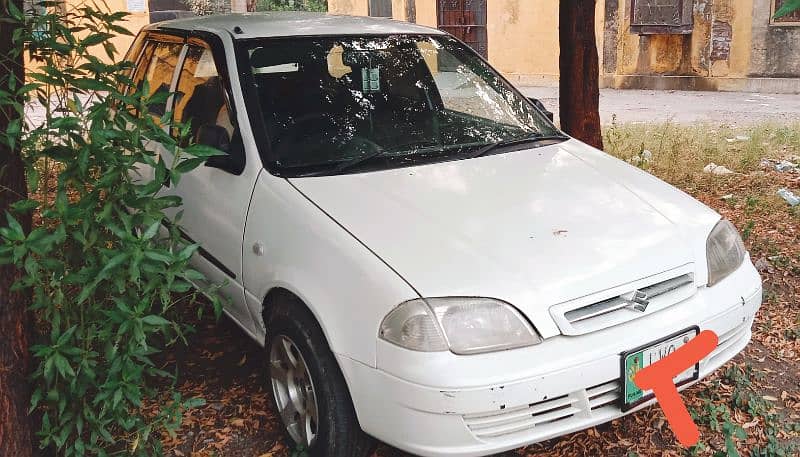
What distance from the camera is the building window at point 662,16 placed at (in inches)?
551

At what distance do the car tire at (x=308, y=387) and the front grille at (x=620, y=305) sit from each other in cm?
80

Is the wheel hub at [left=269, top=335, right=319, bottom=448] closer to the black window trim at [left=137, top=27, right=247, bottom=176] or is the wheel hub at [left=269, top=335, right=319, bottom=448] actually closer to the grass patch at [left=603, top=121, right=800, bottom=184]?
the black window trim at [left=137, top=27, right=247, bottom=176]

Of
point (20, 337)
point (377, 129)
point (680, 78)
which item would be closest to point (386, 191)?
point (377, 129)

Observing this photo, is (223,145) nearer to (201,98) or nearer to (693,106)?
(201,98)

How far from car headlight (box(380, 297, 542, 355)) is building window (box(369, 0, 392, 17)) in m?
16.2

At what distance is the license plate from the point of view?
2.57 meters

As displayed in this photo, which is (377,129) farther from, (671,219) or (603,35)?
(603,35)

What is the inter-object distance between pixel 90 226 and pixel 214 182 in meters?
0.95

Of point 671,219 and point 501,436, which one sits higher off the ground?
point 671,219

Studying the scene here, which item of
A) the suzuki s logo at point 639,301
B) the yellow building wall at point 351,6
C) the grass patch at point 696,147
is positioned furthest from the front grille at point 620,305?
the yellow building wall at point 351,6

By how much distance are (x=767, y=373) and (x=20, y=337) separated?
3272mm

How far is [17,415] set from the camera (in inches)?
107

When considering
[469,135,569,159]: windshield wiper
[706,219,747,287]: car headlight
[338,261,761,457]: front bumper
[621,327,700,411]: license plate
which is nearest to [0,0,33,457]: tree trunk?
[338,261,761,457]: front bumper

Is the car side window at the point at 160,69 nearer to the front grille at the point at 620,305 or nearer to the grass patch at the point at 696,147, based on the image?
the front grille at the point at 620,305
